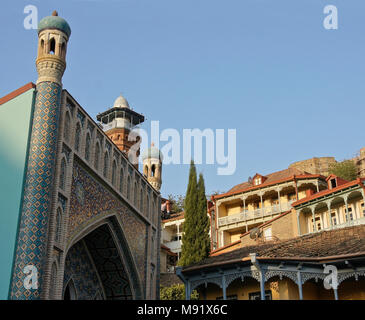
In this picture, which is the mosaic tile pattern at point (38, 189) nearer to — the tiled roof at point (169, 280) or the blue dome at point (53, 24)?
the blue dome at point (53, 24)

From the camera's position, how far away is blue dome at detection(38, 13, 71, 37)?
17547mm

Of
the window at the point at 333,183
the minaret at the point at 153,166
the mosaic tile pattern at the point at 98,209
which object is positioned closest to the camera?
the mosaic tile pattern at the point at 98,209

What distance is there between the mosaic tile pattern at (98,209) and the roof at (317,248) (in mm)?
2310

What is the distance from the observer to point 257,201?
142 ft

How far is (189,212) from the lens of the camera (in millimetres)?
33656

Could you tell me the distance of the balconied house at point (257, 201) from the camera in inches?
1604

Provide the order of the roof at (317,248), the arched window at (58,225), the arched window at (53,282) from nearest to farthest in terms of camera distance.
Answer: the arched window at (53,282) → the arched window at (58,225) → the roof at (317,248)

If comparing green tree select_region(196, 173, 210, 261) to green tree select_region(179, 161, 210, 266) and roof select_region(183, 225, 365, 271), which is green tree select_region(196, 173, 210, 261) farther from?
roof select_region(183, 225, 365, 271)

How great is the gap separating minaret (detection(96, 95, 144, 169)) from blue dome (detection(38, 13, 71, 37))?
1410 inches

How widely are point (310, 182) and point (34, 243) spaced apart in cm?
2926

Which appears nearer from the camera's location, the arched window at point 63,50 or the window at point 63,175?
the window at point 63,175

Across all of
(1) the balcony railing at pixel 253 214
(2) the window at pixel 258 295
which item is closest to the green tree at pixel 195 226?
(1) the balcony railing at pixel 253 214
